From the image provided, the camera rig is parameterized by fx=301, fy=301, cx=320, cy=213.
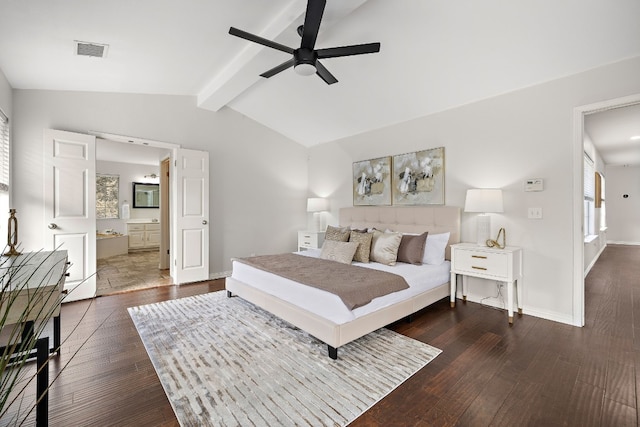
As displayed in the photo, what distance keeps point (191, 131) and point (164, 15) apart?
7.84 ft

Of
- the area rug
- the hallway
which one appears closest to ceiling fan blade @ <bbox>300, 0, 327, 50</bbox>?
the area rug

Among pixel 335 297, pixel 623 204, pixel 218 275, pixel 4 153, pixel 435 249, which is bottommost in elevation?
pixel 218 275

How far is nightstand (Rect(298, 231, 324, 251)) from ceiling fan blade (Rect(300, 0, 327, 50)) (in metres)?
3.45

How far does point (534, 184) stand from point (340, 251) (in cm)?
229

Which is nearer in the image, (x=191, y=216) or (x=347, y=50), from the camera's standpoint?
(x=347, y=50)

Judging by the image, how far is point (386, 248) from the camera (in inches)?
142

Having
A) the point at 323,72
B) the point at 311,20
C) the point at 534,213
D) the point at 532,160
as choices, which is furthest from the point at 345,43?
the point at 534,213

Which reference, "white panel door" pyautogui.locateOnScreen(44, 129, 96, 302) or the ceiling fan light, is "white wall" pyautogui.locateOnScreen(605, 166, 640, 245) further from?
"white panel door" pyautogui.locateOnScreen(44, 129, 96, 302)

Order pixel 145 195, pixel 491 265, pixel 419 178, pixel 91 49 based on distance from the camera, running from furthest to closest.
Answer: pixel 145 195 → pixel 419 178 → pixel 491 265 → pixel 91 49

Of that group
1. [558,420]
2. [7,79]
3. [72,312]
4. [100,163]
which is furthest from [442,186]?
[100,163]

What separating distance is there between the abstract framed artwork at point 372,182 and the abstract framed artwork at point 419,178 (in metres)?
0.14

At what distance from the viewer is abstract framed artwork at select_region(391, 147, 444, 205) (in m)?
4.12

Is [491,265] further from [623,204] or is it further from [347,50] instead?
[623,204]

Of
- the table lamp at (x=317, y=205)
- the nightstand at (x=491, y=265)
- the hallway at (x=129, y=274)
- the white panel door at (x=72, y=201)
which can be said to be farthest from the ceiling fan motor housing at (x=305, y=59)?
the hallway at (x=129, y=274)
